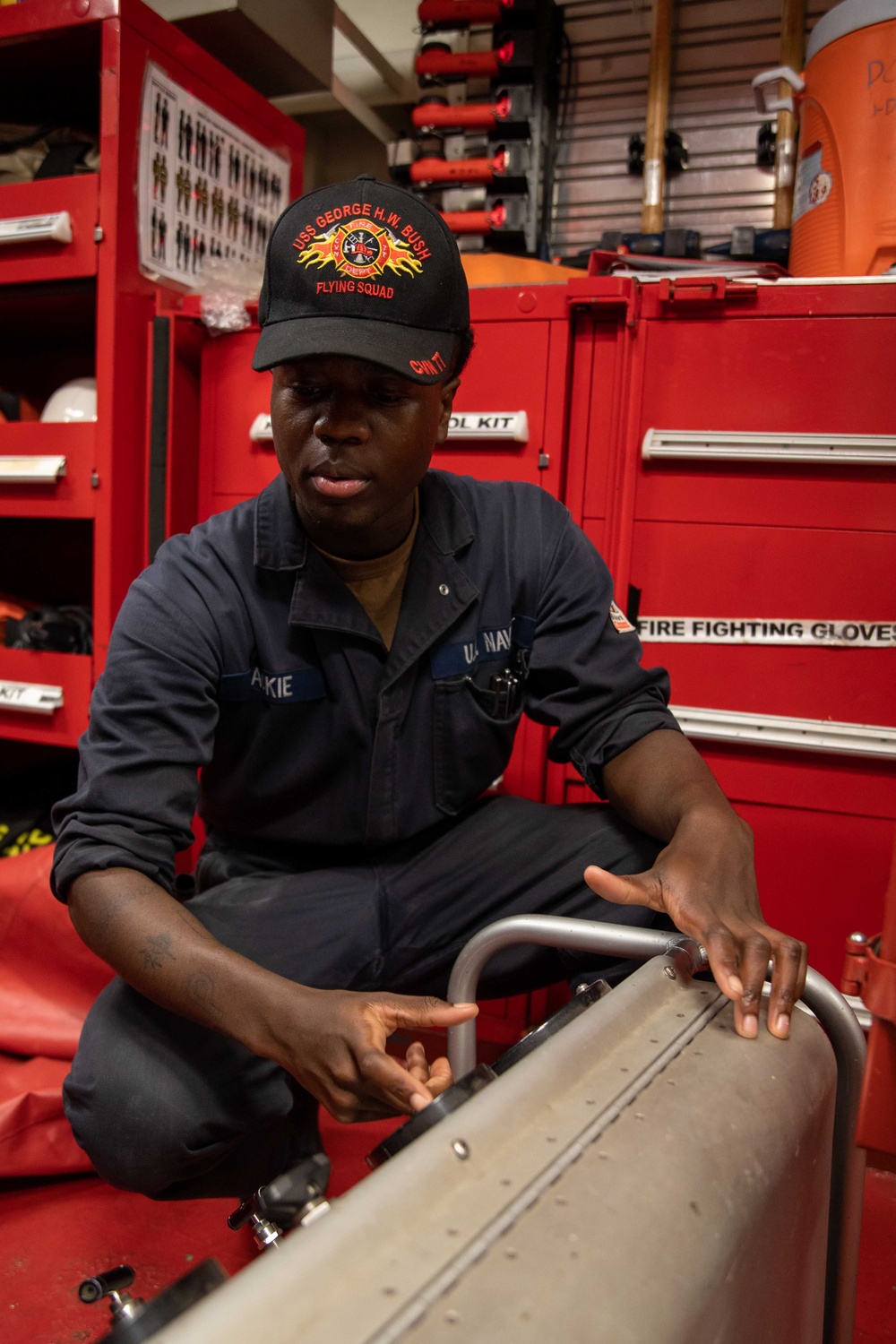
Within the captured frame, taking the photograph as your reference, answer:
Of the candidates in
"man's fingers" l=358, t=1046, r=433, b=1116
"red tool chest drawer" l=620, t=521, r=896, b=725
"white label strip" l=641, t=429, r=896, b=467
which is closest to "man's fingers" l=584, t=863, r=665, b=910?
"man's fingers" l=358, t=1046, r=433, b=1116

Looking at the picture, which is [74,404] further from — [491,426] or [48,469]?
[491,426]

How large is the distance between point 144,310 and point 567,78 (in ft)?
4.76

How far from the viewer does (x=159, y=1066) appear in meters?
1.02

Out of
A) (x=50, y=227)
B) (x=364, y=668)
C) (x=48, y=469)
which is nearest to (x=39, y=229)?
(x=50, y=227)

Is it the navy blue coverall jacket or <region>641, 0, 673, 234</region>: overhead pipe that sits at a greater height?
<region>641, 0, 673, 234</region>: overhead pipe

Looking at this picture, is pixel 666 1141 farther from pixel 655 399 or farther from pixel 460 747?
pixel 655 399

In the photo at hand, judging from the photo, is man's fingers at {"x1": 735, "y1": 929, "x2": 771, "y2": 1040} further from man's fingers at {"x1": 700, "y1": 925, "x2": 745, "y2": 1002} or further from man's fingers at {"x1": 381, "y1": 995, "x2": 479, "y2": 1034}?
man's fingers at {"x1": 381, "y1": 995, "x2": 479, "y2": 1034}

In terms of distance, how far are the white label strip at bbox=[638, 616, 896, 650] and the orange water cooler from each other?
63 centimetres

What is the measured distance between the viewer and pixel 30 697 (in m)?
1.91

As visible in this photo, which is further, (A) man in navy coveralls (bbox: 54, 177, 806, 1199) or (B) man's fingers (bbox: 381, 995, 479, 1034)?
(A) man in navy coveralls (bbox: 54, 177, 806, 1199)

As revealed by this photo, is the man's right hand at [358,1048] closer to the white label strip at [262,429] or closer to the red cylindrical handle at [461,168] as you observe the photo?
the white label strip at [262,429]

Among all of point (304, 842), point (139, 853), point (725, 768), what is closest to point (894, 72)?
point (725, 768)

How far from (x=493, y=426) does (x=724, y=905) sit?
1103mm

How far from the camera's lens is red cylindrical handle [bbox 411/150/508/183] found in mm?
2344
